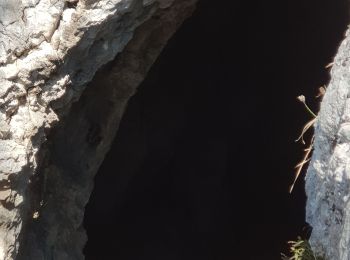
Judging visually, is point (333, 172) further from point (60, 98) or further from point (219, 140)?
point (219, 140)

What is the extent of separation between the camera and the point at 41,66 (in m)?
1.98

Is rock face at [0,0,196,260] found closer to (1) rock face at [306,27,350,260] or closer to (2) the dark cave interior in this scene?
(1) rock face at [306,27,350,260]

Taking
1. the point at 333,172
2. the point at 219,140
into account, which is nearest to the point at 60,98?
the point at 333,172

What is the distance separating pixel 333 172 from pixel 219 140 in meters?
3.01

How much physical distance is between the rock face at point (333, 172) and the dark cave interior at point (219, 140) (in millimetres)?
2121

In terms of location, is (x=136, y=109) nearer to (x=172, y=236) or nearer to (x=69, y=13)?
(x=172, y=236)

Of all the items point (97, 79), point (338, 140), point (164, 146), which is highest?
point (338, 140)

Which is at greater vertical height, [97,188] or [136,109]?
[136,109]

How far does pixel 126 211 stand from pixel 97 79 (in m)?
1.78

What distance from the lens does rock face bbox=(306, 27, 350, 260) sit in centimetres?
153

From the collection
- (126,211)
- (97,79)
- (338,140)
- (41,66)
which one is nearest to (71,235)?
(97,79)

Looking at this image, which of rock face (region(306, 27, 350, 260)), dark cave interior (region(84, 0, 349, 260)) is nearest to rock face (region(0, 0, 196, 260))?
rock face (region(306, 27, 350, 260))

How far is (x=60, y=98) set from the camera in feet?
6.84

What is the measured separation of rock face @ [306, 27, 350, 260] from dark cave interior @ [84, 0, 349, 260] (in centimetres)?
212
